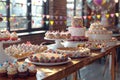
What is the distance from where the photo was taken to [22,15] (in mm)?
6000

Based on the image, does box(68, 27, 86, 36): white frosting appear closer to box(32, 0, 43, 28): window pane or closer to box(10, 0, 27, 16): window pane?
box(10, 0, 27, 16): window pane

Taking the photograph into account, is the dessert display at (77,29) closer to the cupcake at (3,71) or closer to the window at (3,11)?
the window at (3,11)

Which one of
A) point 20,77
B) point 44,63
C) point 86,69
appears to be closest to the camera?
point 20,77

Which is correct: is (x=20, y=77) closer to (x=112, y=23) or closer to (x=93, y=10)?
(x=93, y=10)

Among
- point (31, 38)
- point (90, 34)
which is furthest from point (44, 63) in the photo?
Result: point (31, 38)

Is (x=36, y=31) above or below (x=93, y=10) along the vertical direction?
below

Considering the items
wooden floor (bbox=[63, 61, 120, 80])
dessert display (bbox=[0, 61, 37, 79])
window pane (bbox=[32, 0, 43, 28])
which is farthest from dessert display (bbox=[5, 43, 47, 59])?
window pane (bbox=[32, 0, 43, 28])

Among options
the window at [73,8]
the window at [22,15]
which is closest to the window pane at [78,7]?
the window at [73,8]

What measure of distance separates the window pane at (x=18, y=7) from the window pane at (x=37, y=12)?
350 millimetres

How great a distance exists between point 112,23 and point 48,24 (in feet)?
16.6

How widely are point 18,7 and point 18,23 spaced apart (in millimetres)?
371

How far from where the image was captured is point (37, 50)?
2.62 m

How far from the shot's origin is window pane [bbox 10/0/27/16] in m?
5.56

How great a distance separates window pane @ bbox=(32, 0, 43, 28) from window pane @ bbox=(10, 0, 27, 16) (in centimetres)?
35
